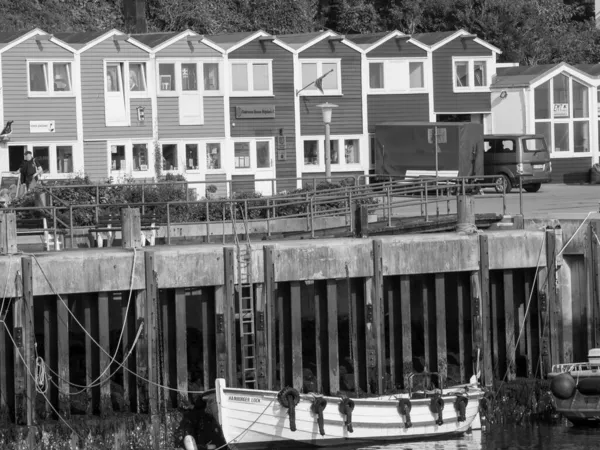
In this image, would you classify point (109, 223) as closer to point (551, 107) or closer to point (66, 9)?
point (551, 107)

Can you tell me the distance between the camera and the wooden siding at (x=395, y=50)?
170ft

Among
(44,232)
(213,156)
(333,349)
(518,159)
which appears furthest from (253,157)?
(333,349)

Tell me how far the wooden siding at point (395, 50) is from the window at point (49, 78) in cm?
1204

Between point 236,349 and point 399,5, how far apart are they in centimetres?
5063

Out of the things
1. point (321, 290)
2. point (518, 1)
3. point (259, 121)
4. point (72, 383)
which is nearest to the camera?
point (72, 383)

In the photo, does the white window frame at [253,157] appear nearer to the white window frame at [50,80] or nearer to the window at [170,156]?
the window at [170,156]

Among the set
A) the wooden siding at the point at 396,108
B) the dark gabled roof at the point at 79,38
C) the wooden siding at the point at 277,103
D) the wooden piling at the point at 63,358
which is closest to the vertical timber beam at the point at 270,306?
the wooden piling at the point at 63,358

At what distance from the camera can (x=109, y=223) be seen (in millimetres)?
28828

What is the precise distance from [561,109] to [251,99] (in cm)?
1293

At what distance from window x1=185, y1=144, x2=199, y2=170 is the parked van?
982 centimetres

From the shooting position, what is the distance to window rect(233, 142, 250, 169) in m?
48.4

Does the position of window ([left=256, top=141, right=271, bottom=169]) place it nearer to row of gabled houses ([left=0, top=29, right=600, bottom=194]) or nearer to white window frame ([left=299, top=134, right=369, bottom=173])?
row of gabled houses ([left=0, top=29, right=600, bottom=194])

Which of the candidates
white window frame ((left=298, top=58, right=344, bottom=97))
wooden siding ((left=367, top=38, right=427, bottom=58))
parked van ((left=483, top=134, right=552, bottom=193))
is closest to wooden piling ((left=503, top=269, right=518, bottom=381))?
parked van ((left=483, top=134, right=552, bottom=193))

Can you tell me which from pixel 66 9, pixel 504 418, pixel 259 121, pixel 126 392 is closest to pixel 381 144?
pixel 259 121
